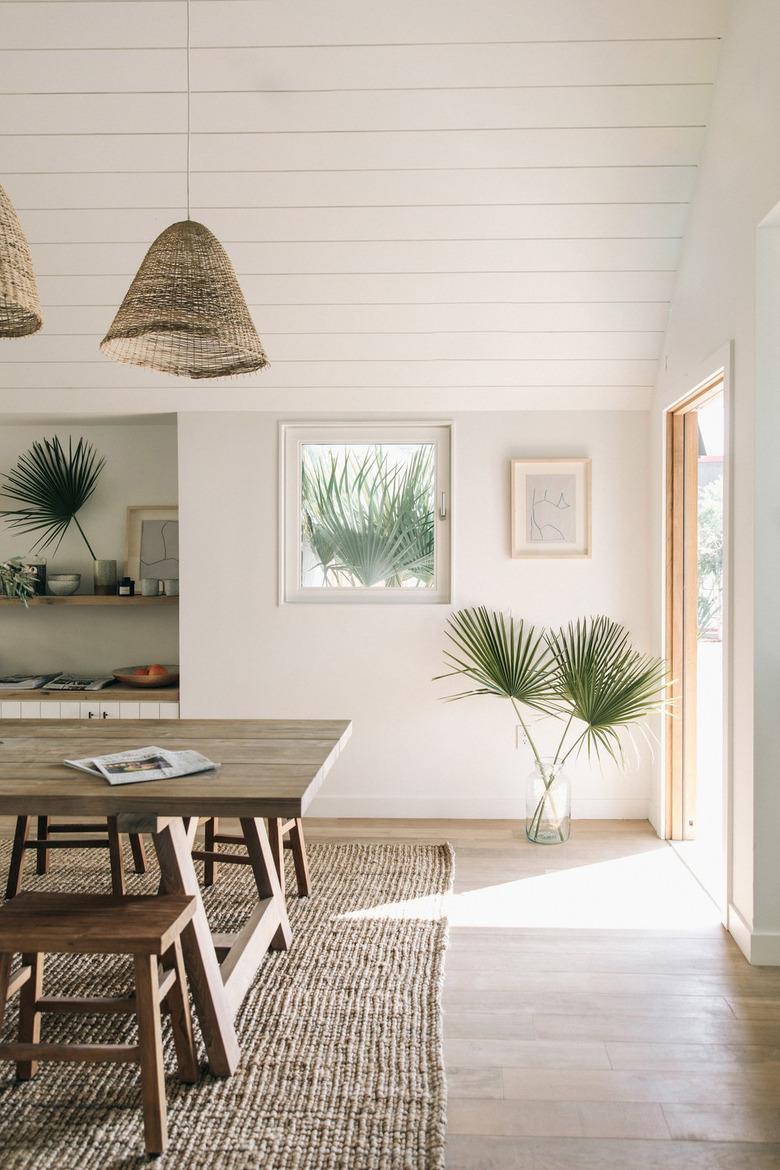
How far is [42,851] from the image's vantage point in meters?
3.52

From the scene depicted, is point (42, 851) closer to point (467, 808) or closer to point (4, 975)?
point (4, 975)

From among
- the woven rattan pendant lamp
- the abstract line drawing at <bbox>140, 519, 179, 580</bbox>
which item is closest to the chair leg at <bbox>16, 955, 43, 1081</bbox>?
the woven rattan pendant lamp

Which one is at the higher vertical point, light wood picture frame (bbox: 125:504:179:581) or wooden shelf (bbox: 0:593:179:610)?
light wood picture frame (bbox: 125:504:179:581)

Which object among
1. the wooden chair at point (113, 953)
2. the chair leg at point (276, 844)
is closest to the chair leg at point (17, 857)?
the chair leg at point (276, 844)

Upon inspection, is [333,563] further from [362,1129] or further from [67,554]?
[362,1129]

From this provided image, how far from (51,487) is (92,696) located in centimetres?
117

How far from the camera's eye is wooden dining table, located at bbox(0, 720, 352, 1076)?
2.07 meters

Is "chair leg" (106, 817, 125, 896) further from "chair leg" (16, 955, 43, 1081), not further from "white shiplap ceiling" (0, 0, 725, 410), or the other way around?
"white shiplap ceiling" (0, 0, 725, 410)

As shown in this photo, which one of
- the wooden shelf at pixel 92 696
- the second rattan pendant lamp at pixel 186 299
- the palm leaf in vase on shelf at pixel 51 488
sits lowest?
the wooden shelf at pixel 92 696

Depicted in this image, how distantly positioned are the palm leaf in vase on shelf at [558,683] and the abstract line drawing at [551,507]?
1.40 feet

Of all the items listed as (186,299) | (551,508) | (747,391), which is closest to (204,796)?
(186,299)

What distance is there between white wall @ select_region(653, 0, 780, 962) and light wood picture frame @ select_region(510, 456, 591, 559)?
1216mm

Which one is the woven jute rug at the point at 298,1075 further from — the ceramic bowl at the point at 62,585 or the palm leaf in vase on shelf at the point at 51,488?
the palm leaf in vase on shelf at the point at 51,488

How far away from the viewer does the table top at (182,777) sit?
2068mm
